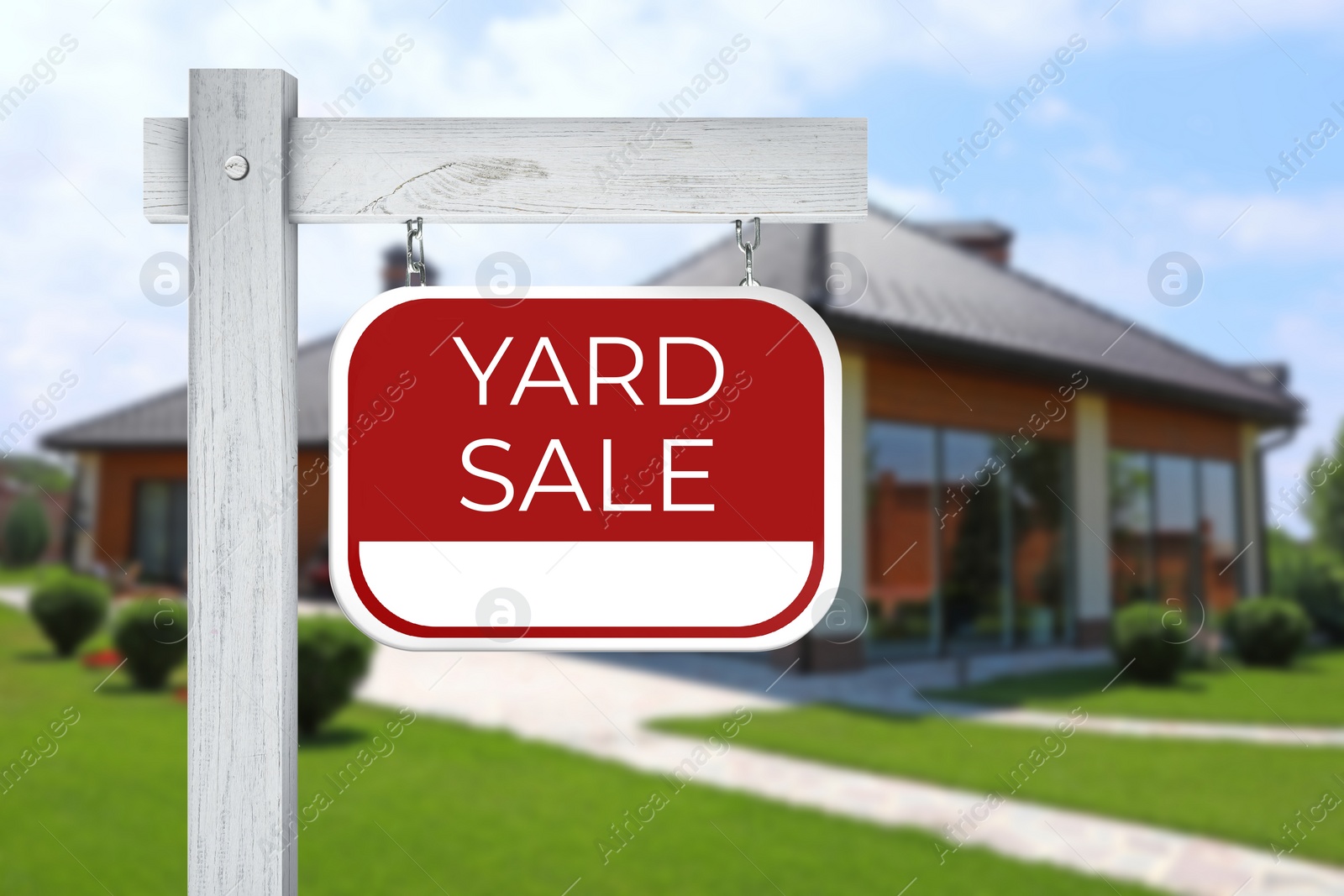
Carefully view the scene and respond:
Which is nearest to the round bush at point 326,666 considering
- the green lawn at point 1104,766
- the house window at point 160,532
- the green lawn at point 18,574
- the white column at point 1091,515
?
the green lawn at point 1104,766

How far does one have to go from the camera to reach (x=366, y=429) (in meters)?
1.36

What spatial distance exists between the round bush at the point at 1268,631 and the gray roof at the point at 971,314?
2.91m

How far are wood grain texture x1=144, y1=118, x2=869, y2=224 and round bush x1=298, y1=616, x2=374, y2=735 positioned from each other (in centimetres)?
528

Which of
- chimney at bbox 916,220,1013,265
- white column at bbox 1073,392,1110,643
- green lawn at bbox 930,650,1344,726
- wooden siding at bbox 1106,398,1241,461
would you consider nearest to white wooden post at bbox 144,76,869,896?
green lawn at bbox 930,650,1344,726

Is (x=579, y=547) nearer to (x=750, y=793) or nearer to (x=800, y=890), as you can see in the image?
(x=800, y=890)

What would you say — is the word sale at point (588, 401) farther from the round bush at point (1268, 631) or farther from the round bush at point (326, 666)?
the round bush at point (1268, 631)

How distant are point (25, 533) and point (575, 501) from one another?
2145cm

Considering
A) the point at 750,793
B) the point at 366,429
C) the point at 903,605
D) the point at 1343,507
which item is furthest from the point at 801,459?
the point at 1343,507

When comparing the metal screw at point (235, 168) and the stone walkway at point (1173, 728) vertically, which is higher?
the metal screw at point (235, 168)

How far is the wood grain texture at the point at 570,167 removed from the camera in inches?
57.4

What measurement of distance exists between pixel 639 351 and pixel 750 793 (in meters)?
4.54

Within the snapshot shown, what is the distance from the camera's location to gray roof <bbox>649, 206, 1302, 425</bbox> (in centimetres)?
995

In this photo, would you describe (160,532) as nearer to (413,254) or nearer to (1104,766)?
(1104,766)

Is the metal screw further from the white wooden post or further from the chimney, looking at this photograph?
the chimney
